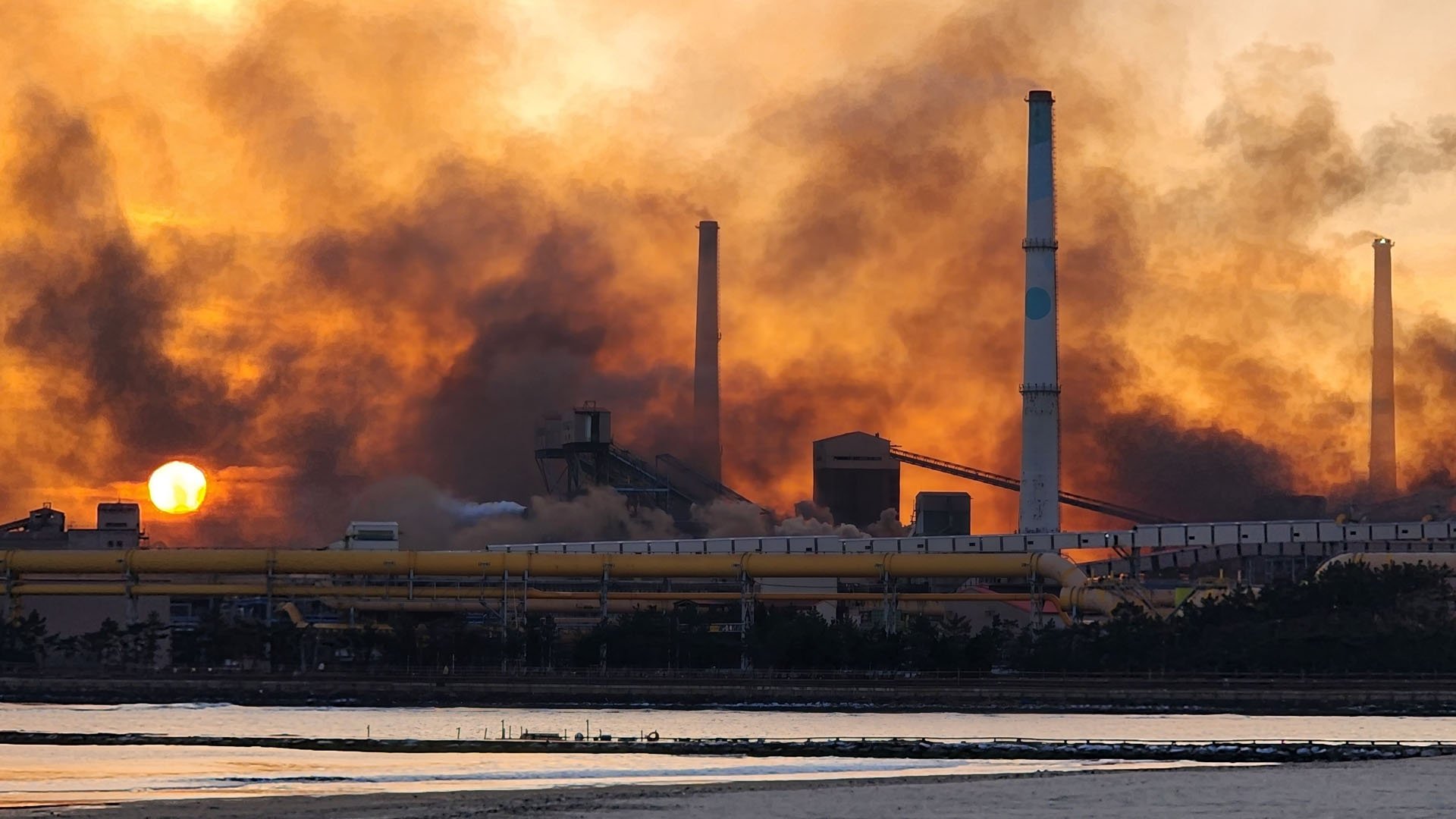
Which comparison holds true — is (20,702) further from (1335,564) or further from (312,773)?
(1335,564)

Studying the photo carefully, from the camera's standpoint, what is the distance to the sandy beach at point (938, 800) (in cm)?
5297

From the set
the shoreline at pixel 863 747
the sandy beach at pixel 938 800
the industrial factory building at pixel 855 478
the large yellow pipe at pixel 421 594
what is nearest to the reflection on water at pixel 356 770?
the shoreline at pixel 863 747

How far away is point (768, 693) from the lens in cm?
9812

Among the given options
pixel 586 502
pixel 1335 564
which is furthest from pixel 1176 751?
pixel 586 502

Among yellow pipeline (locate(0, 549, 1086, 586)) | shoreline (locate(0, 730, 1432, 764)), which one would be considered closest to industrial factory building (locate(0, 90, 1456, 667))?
yellow pipeline (locate(0, 549, 1086, 586))

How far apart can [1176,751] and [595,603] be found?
169 ft

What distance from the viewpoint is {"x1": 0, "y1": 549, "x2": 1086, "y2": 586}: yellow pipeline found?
11588 centimetres

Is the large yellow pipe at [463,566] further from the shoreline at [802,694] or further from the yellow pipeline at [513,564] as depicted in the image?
the shoreline at [802,694]

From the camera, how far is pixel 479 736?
79875 mm

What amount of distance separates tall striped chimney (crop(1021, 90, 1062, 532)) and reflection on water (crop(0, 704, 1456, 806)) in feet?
162

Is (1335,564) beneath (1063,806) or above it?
above

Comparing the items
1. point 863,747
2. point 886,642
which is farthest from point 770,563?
point 863,747

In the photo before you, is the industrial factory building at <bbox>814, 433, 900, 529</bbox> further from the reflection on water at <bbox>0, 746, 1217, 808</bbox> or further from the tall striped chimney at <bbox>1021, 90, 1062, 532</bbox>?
the reflection on water at <bbox>0, 746, 1217, 808</bbox>

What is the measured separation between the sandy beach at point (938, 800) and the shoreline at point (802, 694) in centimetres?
3054
